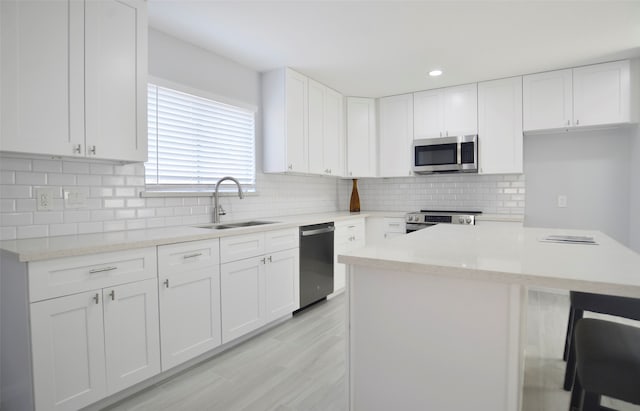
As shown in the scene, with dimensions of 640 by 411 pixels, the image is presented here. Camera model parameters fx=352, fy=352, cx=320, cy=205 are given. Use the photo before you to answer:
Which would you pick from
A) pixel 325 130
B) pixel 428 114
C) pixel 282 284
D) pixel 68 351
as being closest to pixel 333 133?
pixel 325 130

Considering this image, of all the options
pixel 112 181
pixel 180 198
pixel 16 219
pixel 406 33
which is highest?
pixel 406 33

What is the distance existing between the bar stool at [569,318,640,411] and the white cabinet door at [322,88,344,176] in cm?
313

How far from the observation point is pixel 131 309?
1.91 m

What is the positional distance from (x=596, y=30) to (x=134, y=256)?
12.0ft

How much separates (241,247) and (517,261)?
1856 millimetres

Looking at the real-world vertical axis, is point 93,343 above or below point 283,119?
below

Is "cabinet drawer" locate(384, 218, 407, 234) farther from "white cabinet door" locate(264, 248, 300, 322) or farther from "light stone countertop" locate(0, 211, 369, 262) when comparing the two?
"light stone countertop" locate(0, 211, 369, 262)

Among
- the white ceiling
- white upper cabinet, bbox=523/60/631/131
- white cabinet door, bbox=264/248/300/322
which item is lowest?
white cabinet door, bbox=264/248/300/322

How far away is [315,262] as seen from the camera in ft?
11.3

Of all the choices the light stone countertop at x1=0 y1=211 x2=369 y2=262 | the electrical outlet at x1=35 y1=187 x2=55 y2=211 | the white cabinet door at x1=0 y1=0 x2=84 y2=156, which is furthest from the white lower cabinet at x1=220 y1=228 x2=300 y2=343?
the white cabinet door at x1=0 y1=0 x2=84 y2=156

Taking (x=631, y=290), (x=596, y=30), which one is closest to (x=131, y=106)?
(x=631, y=290)

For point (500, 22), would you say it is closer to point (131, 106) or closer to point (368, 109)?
point (368, 109)

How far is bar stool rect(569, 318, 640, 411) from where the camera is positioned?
108 centimetres

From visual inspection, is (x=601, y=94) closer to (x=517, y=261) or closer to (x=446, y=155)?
(x=446, y=155)
